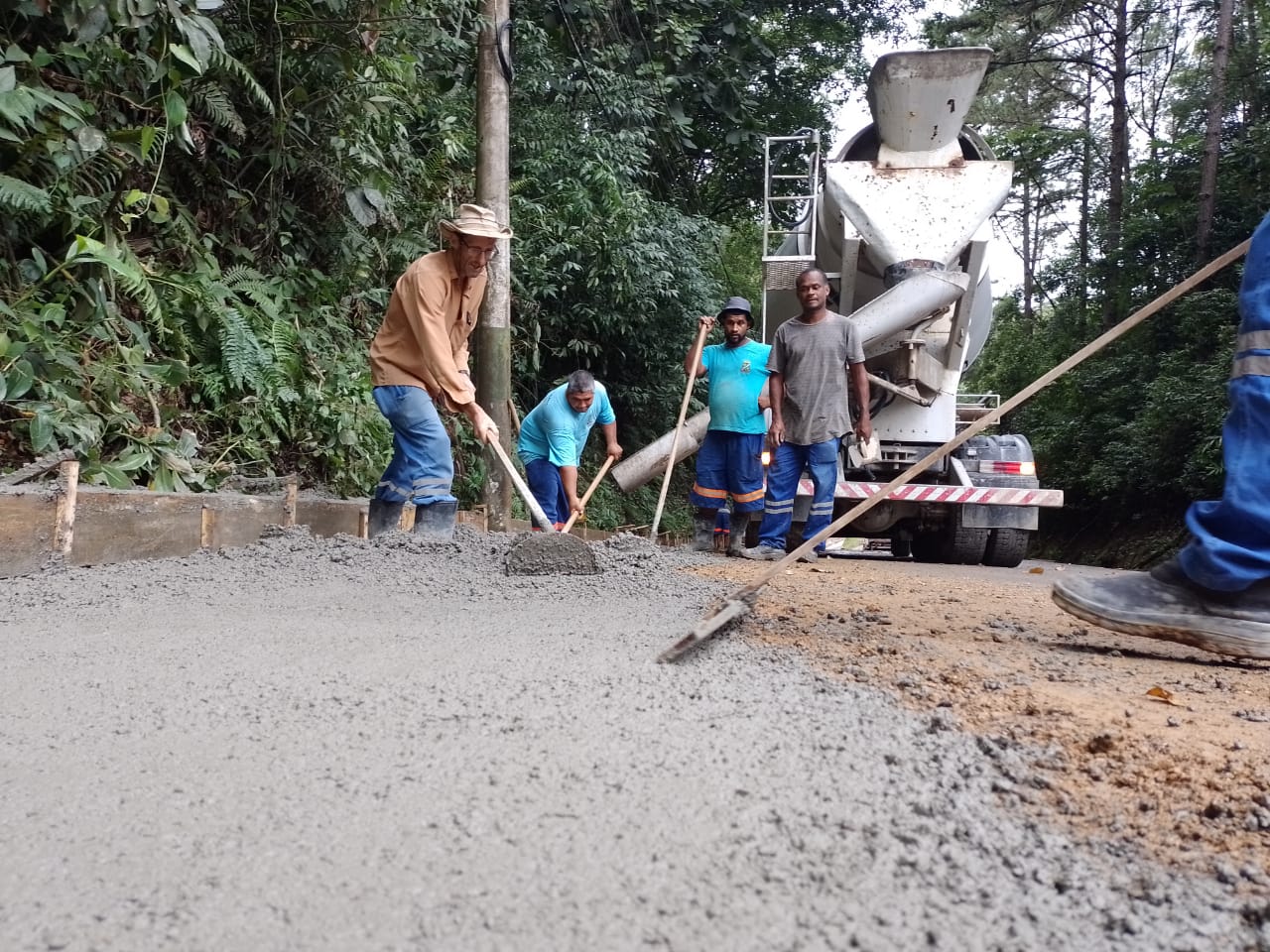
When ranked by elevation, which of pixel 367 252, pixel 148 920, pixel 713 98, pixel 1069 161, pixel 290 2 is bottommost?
pixel 148 920

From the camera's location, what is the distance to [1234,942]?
3.90ft

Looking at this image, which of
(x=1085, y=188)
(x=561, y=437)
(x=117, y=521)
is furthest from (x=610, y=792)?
(x=1085, y=188)

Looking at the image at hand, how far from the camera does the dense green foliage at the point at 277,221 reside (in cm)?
414

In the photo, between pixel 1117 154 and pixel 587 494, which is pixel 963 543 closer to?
pixel 587 494

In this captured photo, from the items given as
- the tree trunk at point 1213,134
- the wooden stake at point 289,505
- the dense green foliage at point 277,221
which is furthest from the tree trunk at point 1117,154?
the wooden stake at point 289,505

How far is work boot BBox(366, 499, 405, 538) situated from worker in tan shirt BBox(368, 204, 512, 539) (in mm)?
47

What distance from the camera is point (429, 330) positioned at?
4535mm

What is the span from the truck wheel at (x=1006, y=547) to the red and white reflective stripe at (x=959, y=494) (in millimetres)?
322

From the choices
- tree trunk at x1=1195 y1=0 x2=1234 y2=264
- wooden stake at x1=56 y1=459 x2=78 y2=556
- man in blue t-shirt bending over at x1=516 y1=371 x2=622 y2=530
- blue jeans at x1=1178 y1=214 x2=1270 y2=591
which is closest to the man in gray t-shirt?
man in blue t-shirt bending over at x1=516 y1=371 x2=622 y2=530

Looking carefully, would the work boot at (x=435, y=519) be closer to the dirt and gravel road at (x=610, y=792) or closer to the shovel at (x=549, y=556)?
the shovel at (x=549, y=556)

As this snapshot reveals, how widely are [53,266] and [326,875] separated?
3.99 metres

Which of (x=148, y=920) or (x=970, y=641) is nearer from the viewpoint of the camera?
(x=148, y=920)

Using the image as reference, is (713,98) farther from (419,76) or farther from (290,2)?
(290,2)

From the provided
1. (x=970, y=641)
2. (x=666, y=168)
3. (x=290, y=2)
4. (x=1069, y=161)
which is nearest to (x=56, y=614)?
(x=970, y=641)
